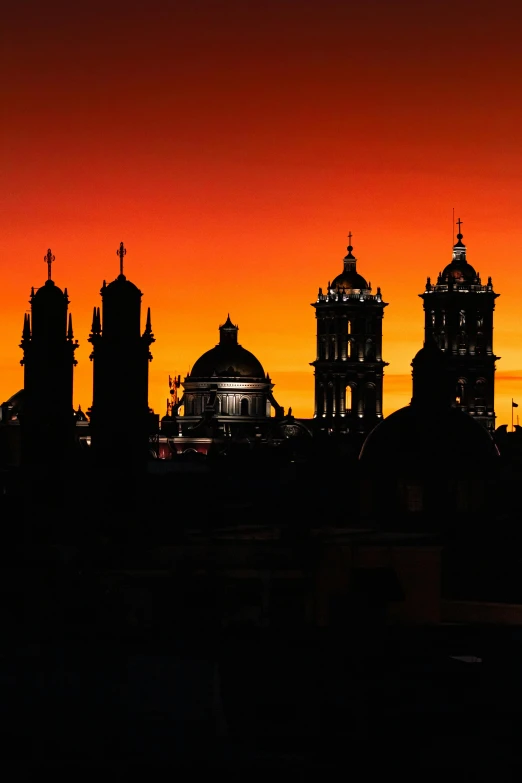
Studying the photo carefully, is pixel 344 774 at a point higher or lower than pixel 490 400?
lower

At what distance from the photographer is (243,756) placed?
53.4m

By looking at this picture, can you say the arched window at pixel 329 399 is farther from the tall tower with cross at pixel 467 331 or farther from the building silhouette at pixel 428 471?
the building silhouette at pixel 428 471

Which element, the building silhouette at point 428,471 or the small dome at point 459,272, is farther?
the small dome at point 459,272

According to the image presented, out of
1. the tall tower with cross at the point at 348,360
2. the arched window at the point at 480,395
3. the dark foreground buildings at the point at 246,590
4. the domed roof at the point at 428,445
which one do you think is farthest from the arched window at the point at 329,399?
the domed roof at the point at 428,445

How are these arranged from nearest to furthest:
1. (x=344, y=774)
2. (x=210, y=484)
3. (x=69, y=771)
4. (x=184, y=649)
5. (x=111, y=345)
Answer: (x=69, y=771) < (x=344, y=774) < (x=184, y=649) < (x=210, y=484) < (x=111, y=345)

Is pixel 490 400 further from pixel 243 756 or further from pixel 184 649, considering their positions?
pixel 243 756

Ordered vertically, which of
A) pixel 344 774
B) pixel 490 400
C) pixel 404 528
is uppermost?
pixel 490 400

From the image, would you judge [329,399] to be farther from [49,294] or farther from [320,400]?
[49,294]

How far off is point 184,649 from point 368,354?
116 metres

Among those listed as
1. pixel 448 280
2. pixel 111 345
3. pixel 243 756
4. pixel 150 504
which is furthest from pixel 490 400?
pixel 243 756

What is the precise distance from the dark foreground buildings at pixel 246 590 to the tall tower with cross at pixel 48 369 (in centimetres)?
15

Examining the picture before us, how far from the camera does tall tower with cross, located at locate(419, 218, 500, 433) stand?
598 ft

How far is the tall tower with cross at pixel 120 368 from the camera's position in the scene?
152250 millimetres

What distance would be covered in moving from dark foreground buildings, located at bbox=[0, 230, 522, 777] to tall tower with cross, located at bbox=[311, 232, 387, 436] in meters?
21.7
